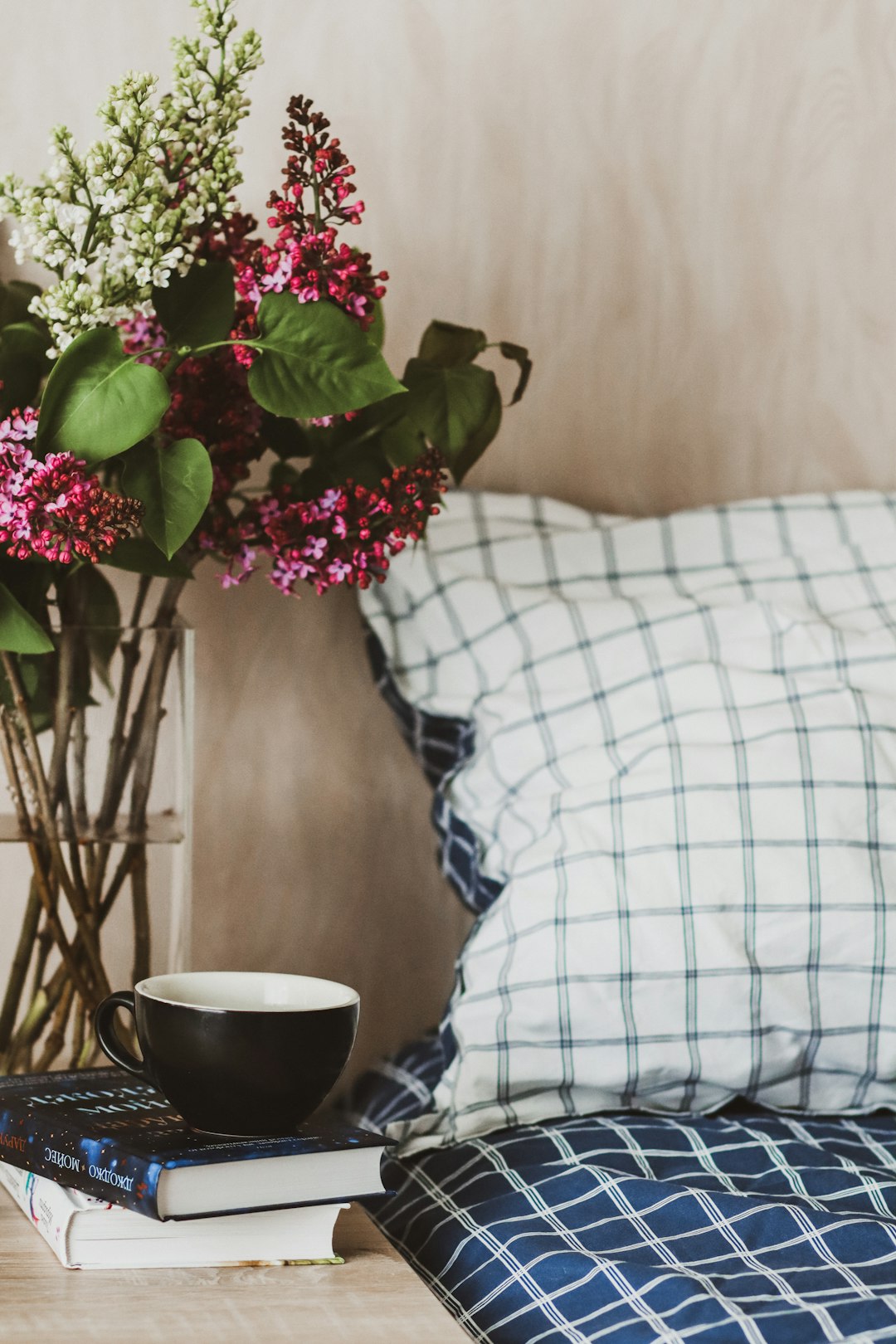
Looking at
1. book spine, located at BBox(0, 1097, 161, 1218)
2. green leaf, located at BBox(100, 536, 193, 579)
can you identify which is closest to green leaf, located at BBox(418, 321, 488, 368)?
green leaf, located at BBox(100, 536, 193, 579)

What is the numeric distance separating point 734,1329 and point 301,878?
65 cm

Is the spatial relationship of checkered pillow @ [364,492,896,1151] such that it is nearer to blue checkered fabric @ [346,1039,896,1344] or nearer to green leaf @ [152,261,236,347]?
blue checkered fabric @ [346,1039,896,1344]

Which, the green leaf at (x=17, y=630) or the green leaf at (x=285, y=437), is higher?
the green leaf at (x=285, y=437)

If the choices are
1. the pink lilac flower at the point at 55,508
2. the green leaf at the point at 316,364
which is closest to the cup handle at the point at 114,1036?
the pink lilac flower at the point at 55,508

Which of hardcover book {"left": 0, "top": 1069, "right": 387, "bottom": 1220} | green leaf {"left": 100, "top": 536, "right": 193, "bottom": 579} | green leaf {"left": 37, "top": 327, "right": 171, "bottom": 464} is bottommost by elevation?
hardcover book {"left": 0, "top": 1069, "right": 387, "bottom": 1220}

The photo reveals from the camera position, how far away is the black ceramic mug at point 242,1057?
603 millimetres

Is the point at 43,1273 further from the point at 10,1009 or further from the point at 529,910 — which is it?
the point at 529,910

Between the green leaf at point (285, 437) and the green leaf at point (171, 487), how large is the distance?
0.57 ft

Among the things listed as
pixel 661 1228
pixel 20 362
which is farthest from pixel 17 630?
pixel 661 1228

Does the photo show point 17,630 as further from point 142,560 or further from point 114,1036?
point 114,1036

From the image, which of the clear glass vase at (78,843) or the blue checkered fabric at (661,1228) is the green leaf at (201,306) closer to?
the clear glass vase at (78,843)

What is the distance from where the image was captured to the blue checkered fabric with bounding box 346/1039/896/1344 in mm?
593

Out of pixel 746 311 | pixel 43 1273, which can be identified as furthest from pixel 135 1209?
pixel 746 311

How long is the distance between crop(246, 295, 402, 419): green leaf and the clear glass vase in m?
0.22
